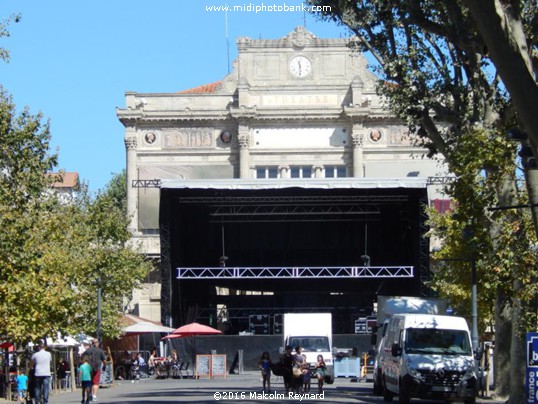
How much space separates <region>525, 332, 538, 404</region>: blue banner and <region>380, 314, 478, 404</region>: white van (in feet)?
18.1

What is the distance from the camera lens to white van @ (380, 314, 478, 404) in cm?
2644

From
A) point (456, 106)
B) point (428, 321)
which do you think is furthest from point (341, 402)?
point (456, 106)

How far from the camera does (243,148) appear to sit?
268 ft

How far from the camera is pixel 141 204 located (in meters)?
73.8

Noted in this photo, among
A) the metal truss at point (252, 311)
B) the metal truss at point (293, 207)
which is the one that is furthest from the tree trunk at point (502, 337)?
the metal truss at point (252, 311)

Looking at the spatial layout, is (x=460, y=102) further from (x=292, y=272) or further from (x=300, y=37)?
(x=300, y=37)

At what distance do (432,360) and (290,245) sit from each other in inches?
1082

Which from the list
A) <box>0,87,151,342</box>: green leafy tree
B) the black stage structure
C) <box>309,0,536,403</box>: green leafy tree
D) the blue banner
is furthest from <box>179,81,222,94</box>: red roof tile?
the blue banner

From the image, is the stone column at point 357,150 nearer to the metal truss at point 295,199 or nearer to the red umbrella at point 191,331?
the metal truss at point 295,199

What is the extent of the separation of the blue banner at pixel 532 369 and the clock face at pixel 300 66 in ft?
203

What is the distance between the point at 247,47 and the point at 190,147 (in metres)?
7.57

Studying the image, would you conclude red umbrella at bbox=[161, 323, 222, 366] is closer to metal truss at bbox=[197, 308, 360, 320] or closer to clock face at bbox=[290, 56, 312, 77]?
metal truss at bbox=[197, 308, 360, 320]

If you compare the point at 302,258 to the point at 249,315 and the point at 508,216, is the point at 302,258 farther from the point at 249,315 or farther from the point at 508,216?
the point at 508,216

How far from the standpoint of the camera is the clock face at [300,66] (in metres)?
81.6
